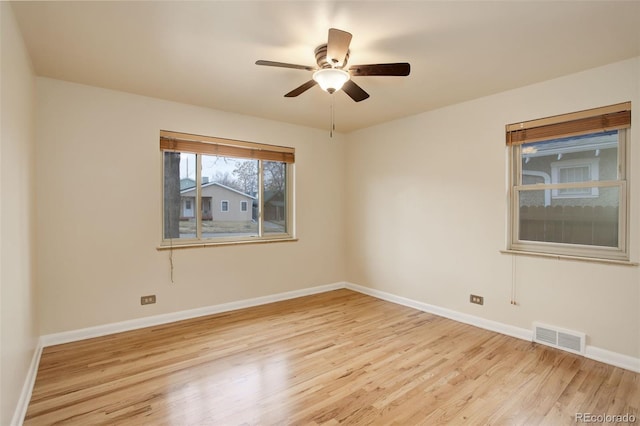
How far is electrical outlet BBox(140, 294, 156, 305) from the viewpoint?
3.52m

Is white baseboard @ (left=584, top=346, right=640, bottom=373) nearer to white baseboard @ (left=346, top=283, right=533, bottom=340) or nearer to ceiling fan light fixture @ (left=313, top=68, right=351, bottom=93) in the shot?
white baseboard @ (left=346, top=283, right=533, bottom=340)

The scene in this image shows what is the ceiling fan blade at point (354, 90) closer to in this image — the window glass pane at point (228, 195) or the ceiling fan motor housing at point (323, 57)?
the ceiling fan motor housing at point (323, 57)

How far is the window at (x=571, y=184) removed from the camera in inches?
110

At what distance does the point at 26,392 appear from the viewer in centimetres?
216

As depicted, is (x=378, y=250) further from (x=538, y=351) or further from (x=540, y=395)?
(x=540, y=395)

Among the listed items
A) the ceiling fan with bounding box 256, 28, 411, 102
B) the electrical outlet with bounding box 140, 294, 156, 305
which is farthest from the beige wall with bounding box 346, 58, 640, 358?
the electrical outlet with bounding box 140, 294, 156, 305

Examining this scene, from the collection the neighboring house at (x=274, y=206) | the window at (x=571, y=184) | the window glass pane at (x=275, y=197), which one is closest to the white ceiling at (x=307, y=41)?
the window at (x=571, y=184)

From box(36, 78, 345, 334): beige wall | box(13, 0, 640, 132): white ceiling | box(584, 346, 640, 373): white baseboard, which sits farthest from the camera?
box(36, 78, 345, 334): beige wall

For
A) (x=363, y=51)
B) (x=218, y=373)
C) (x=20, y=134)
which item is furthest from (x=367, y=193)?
(x=20, y=134)

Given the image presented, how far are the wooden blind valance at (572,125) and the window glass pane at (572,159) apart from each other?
0.12 m

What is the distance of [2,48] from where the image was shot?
5.63 ft

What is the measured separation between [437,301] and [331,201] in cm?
216

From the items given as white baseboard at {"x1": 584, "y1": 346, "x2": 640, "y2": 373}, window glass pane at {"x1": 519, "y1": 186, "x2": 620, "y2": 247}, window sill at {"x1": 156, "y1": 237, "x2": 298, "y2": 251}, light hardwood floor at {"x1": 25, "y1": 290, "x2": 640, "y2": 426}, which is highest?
window glass pane at {"x1": 519, "y1": 186, "x2": 620, "y2": 247}

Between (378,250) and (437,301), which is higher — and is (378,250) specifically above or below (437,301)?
above
